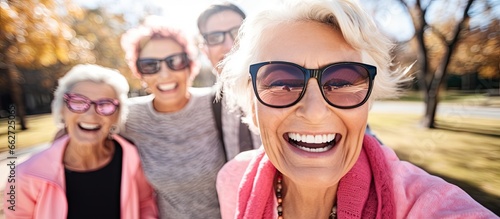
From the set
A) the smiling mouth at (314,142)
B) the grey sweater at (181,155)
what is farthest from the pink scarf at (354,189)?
the grey sweater at (181,155)

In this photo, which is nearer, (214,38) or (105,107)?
(105,107)

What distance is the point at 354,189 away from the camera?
1267mm

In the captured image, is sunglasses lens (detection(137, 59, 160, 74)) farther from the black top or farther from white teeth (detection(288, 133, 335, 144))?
white teeth (detection(288, 133, 335, 144))

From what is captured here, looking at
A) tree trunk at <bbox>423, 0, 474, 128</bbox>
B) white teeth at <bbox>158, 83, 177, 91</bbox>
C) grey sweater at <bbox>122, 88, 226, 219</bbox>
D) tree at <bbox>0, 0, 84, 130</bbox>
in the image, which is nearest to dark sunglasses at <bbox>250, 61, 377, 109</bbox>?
grey sweater at <bbox>122, 88, 226, 219</bbox>

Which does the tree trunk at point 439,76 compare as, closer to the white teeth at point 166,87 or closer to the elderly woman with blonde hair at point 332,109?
the elderly woman with blonde hair at point 332,109

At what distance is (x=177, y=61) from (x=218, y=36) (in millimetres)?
454

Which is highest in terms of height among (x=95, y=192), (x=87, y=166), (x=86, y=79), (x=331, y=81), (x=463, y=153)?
(x=86, y=79)

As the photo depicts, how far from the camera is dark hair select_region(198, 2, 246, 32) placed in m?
2.52

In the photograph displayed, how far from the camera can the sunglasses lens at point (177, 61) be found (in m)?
2.26

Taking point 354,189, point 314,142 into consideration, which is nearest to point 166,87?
point 314,142

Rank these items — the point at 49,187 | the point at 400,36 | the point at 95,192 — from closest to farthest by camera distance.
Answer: the point at 49,187
the point at 95,192
the point at 400,36

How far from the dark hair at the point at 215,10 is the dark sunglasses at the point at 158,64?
0.45 meters

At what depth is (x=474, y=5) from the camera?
417 cm

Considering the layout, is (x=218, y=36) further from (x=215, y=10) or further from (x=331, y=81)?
(x=331, y=81)
